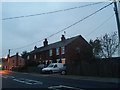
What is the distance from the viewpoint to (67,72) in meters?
41.2

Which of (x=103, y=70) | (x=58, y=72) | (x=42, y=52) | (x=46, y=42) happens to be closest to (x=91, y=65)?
(x=103, y=70)

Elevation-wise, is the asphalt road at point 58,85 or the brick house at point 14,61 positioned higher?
the brick house at point 14,61

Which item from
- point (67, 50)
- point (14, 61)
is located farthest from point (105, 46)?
point (14, 61)

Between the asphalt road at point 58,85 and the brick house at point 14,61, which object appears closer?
the asphalt road at point 58,85

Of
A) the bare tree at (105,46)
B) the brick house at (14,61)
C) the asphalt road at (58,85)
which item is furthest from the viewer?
the brick house at (14,61)

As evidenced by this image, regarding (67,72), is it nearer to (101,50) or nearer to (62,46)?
(101,50)

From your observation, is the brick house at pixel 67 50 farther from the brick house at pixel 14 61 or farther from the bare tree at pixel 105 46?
the brick house at pixel 14 61

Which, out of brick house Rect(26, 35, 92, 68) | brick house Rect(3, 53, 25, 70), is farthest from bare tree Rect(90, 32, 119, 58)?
brick house Rect(3, 53, 25, 70)

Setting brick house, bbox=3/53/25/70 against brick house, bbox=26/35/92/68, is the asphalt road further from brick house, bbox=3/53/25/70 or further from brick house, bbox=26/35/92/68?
brick house, bbox=3/53/25/70

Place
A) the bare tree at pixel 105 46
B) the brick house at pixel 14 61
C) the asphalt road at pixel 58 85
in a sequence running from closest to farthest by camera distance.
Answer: the asphalt road at pixel 58 85
the bare tree at pixel 105 46
the brick house at pixel 14 61

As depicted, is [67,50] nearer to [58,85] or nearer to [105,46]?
[105,46]

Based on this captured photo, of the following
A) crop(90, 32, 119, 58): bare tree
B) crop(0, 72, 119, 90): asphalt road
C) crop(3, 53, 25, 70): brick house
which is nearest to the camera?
crop(0, 72, 119, 90): asphalt road

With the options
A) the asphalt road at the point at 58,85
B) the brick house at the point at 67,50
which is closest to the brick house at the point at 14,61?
the brick house at the point at 67,50

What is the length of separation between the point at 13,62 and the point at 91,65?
7458 centimetres
